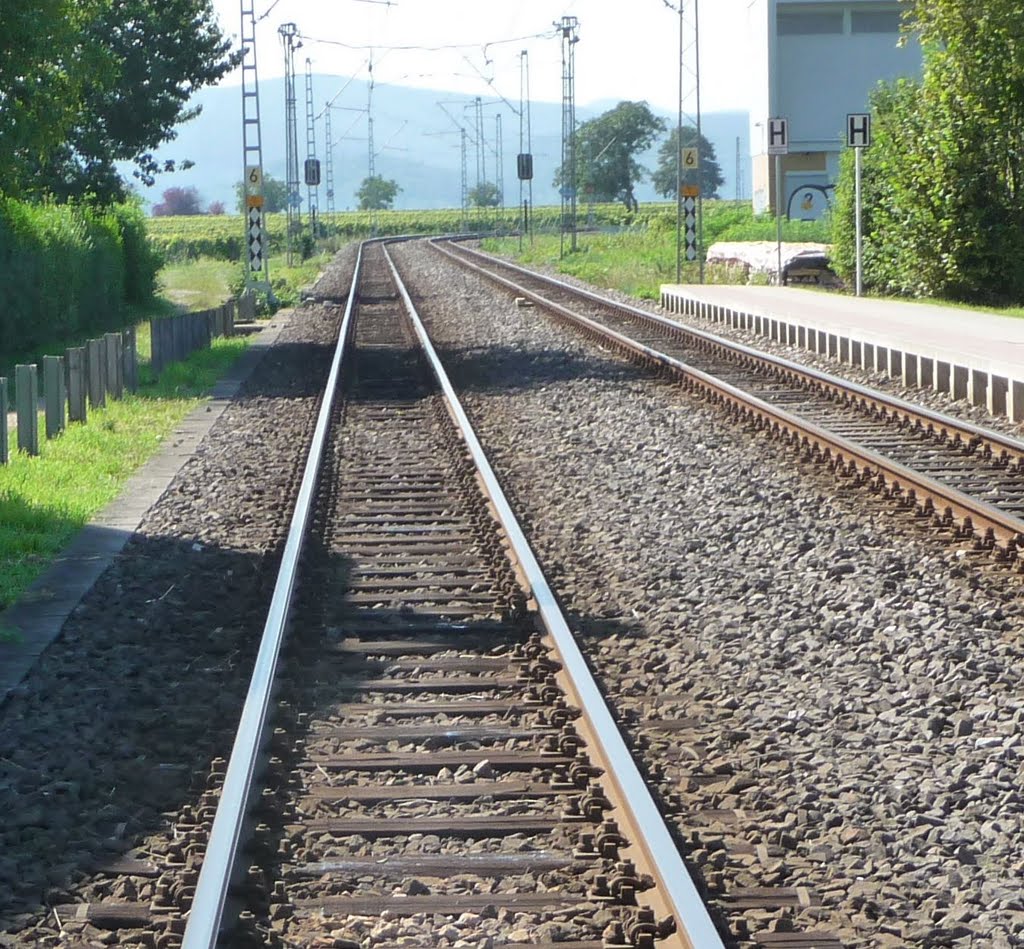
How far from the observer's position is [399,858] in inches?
194

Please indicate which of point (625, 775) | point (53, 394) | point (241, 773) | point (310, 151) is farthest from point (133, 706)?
point (310, 151)

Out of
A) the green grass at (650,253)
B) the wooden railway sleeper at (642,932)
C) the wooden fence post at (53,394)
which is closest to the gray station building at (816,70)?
the green grass at (650,253)

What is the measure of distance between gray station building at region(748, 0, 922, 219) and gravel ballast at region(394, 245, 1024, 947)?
51014mm

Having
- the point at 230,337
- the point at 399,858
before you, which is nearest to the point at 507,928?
the point at 399,858

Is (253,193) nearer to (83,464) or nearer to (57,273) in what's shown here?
(57,273)

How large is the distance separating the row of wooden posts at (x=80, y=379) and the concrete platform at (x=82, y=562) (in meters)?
1.03

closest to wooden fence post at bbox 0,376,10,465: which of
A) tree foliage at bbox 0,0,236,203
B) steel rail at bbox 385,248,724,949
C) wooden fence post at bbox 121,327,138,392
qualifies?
steel rail at bbox 385,248,724,949

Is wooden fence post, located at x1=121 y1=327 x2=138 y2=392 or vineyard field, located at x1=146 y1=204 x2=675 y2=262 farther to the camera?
vineyard field, located at x1=146 y1=204 x2=675 y2=262

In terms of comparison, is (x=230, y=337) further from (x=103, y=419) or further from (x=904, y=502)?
(x=904, y=502)

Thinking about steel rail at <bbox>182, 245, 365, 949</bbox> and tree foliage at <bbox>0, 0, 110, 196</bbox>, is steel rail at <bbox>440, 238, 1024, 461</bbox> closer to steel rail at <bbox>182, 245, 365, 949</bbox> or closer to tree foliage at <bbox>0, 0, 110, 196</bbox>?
steel rail at <bbox>182, 245, 365, 949</bbox>

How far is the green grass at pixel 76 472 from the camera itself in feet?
32.7

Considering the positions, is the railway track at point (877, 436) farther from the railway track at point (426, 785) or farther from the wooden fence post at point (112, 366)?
the wooden fence post at point (112, 366)

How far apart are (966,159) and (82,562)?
66.2ft

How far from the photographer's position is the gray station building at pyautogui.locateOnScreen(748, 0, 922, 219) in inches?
2451
